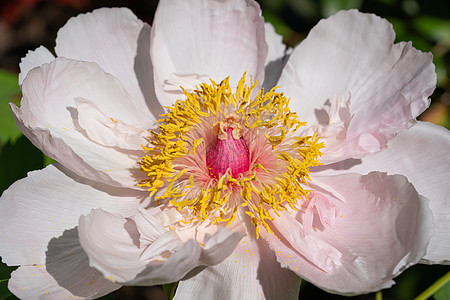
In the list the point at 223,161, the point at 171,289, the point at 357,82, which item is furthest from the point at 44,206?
the point at 357,82

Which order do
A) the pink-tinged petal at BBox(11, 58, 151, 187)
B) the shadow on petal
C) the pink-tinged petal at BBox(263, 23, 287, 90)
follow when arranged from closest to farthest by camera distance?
1. the shadow on petal
2. the pink-tinged petal at BBox(11, 58, 151, 187)
3. the pink-tinged petal at BBox(263, 23, 287, 90)

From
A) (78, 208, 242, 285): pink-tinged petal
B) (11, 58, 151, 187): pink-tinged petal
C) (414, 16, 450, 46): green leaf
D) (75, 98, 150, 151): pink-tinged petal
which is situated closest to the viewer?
(78, 208, 242, 285): pink-tinged petal

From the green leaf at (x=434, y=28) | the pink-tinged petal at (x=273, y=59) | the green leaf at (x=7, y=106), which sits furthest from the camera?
the green leaf at (x=434, y=28)

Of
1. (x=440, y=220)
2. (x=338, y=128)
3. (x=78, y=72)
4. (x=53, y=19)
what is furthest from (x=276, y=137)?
(x=53, y=19)

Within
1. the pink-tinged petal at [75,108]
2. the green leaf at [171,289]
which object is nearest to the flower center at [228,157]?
the pink-tinged petal at [75,108]

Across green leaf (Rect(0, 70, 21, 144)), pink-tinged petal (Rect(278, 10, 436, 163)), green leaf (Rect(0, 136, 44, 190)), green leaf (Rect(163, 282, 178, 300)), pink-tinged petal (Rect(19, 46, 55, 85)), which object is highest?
pink-tinged petal (Rect(19, 46, 55, 85))

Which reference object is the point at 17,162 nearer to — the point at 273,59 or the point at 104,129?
the point at 104,129

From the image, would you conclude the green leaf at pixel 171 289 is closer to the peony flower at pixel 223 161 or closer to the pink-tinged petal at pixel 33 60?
the peony flower at pixel 223 161

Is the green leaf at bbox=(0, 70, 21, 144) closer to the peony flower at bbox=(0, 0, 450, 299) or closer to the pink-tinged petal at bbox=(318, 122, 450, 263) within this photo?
the peony flower at bbox=(0, 0, 450, 299)

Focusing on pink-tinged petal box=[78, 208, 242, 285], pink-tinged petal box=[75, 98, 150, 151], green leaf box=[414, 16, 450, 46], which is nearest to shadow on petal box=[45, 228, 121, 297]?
pink-tinged petal box=[78, 208, 242, 285]
